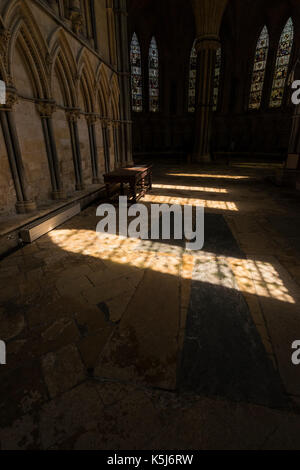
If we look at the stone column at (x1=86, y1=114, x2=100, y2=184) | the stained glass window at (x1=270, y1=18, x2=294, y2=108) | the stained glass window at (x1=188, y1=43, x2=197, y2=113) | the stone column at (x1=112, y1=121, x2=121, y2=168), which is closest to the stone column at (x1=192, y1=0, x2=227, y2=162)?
the stained glass window at (x1=188, y1=43, x2=197, y2=113)

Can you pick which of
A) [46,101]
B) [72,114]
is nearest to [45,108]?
[46,101]

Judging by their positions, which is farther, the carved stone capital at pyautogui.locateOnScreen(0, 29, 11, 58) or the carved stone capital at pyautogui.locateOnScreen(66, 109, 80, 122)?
the carved stone capital at pyautogui.locateOnScreen(66, 109, 80, 122)

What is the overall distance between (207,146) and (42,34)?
15.3m

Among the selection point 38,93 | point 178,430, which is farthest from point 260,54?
point 178,430

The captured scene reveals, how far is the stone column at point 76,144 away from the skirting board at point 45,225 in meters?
1.73

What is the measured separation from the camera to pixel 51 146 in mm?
5891

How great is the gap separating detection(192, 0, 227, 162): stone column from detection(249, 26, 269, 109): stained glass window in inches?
253

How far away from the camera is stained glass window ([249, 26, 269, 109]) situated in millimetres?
19656

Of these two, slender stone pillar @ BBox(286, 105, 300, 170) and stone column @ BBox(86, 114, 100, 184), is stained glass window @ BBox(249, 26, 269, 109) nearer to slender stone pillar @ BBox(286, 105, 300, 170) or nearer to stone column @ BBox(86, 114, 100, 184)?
slender stone pillar @ BBox(286, 105, 300, 170)

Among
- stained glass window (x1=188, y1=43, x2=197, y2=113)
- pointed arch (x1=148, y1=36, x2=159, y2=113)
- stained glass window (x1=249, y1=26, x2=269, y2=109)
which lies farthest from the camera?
stained glass window (x1=188, y1=43, x2=197, y2=113)

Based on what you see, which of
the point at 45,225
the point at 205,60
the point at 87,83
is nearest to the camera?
the point at 45,225
